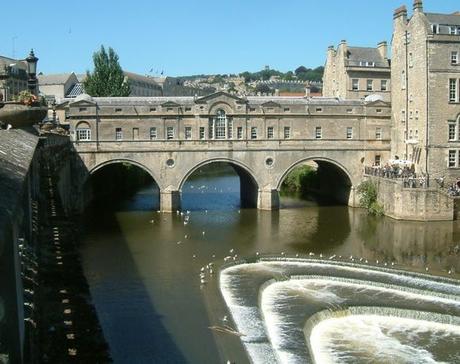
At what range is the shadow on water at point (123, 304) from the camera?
68.7 feet

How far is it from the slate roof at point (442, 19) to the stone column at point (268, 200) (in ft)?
59.9

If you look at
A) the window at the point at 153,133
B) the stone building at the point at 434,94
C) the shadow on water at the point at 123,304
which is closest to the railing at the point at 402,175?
the stone building at the point at 434,94

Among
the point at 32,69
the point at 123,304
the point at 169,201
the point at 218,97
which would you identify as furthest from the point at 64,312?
the point at 218,97

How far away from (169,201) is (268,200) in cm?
786

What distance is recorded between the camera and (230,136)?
50844 mm

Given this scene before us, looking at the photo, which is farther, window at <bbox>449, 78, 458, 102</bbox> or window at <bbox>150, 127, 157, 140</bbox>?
window at <bbox>150, 127, 157, 140</bbox>

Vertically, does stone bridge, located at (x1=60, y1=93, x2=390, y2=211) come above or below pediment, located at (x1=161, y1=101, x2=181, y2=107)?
below

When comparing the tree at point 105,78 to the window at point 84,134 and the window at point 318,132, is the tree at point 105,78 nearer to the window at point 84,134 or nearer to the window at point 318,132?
the window at point 84,134

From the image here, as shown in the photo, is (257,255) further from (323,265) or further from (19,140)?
(19,140)

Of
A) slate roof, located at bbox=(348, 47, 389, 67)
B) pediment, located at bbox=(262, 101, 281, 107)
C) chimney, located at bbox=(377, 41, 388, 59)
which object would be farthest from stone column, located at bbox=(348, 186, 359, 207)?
chimney, located at bbox=(377, 41, 388, 59)

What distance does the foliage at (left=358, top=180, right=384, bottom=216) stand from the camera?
48.6m

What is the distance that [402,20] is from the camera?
52.3m

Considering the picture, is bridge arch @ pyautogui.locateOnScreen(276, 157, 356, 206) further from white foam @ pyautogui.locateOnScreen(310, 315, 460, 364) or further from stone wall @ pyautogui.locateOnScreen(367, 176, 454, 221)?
white foam @ pyautogui.locateOnScreen(310, 315, 460, 364)

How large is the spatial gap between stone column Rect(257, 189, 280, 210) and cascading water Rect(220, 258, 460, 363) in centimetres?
1765
